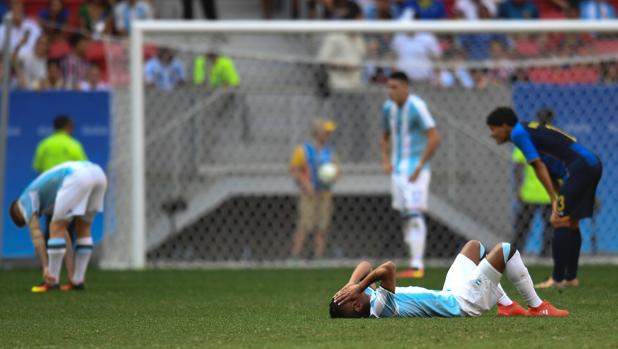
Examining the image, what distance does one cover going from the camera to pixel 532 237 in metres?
19.6

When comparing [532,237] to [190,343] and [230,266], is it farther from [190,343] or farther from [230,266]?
[190,343]

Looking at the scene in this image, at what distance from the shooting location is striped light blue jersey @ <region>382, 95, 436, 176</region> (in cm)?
1628

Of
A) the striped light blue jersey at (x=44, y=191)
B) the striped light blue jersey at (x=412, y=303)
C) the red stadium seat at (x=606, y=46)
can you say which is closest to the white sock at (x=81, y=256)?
the striped light blue jersey at (x=44, y=191)

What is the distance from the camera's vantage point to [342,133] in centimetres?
2005

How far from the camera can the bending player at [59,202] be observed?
1341cm

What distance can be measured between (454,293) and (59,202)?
5.28 m

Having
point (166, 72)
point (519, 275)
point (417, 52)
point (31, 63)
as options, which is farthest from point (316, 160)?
point (519, 275)

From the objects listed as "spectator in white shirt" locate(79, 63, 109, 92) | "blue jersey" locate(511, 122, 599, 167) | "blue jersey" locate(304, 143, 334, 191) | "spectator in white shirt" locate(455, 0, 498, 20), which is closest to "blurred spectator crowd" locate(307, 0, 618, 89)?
"blue jersey" locate(304, 143, 334, 191)

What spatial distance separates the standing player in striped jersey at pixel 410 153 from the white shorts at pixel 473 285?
6.43m

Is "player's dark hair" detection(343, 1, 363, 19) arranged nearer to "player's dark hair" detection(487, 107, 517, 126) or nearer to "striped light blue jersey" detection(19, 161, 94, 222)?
"striped light blue jersey" detection(19, 161, 94, 222)

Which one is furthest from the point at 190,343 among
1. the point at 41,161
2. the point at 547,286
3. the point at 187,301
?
the point at 41,161

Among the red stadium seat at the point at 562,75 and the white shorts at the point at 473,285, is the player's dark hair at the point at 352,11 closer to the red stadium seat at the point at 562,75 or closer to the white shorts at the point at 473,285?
the red stadium seat at the point at 562,75

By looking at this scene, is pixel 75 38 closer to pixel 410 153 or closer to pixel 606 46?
pixel 410 153

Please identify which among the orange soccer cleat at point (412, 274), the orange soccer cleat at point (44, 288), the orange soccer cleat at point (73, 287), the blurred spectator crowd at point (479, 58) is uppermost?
the blurred spectator crowd at point (479, 58)
